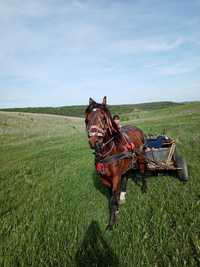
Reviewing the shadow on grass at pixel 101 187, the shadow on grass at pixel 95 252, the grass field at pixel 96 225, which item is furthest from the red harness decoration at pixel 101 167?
the shadow on grass at pixel 101 187

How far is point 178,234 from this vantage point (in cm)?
522

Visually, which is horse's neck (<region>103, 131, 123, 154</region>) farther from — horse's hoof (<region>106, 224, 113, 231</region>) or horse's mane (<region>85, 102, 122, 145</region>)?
horse's hoof (<region>106, 224, 113, 231</region>)

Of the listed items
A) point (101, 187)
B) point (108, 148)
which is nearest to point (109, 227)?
point (108, 148)

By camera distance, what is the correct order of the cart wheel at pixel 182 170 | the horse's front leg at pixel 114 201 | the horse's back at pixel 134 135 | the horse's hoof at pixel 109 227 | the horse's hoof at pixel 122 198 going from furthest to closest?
the horse's back at pixel 134 135 < the cart wheel at pixel 182 170 < the horse's hoof at pixel 122 198 < the horse's front leg at pixel 114 201 < the horse's hoof at pixel 109 227

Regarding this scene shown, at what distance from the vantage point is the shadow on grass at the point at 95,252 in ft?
15.1

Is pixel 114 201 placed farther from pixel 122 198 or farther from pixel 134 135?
pixel 134 135

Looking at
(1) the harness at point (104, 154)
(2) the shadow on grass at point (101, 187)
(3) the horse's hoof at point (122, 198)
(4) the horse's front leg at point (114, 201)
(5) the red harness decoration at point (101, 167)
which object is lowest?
(2) the shadow on grass at point (101, 187)

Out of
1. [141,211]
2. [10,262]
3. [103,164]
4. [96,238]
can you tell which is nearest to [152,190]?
[141,211]

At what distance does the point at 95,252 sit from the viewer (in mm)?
4926

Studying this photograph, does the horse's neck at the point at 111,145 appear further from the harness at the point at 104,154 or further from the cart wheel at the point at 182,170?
the cart wheel at the point at 182,170

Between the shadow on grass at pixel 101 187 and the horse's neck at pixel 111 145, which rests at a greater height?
the horse's neck at pixel 111 145

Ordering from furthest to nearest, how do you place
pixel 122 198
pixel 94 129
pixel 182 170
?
pixel 182 170, pixel 122 198, pixel 94 129

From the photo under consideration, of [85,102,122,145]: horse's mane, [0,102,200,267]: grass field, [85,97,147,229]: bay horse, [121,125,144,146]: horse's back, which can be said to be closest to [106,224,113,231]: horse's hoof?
[85,97,147,229]: bay horse

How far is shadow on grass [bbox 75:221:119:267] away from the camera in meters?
4.59
